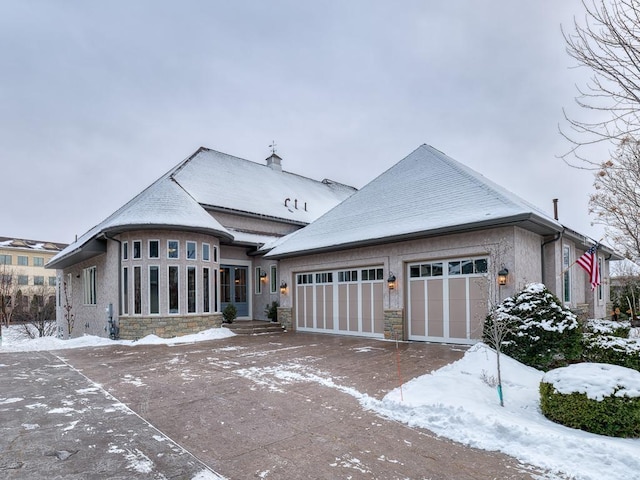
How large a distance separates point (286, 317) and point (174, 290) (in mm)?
4600

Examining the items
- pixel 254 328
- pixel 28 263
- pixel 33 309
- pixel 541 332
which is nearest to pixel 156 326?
pixel 254 328

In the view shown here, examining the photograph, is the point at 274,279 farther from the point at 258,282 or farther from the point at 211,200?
the point at 211,200

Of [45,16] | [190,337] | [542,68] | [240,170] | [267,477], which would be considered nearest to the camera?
[267,477]

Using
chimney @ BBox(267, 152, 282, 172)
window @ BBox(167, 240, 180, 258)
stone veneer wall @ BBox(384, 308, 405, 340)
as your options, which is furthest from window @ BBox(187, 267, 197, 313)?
chimney @ BBox(267, 152, 282, 172)

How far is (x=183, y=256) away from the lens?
45.4 feet

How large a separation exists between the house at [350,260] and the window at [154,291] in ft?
0.12

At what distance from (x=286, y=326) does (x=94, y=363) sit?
302 inches

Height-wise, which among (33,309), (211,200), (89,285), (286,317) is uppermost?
(211,200)

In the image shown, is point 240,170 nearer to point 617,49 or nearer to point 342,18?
point 342,18

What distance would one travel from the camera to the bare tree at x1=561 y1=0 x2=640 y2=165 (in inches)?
144

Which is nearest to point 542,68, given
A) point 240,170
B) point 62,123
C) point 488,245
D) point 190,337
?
point 488,245

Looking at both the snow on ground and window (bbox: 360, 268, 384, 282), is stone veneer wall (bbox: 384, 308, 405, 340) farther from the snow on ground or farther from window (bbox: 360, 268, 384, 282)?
the snow on ground

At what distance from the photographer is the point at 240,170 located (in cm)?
2175

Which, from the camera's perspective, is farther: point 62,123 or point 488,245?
point 62,123
